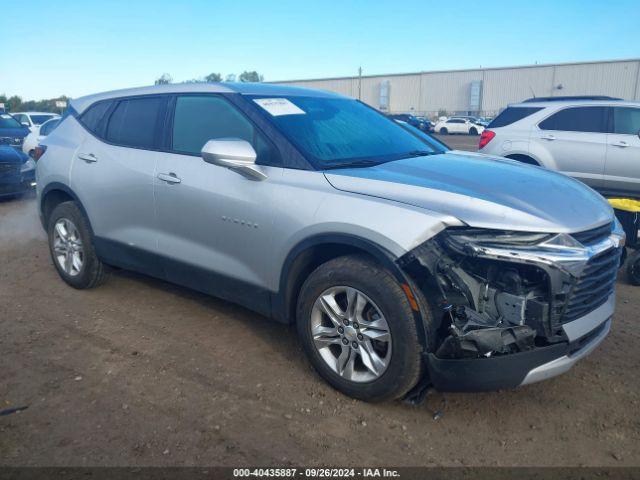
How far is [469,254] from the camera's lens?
104 inches

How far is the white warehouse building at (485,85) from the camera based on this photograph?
51156 millimetres

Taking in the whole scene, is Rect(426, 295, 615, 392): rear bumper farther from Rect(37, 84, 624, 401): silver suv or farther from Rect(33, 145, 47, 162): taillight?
Rect(33, 145, 47, 162): taillight

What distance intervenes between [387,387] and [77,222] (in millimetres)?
3297

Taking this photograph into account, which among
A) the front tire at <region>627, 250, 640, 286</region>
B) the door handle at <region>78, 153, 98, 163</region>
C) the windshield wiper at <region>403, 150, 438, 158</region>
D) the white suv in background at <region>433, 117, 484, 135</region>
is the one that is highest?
the windshield wiper at <region>403, 150, 438, 158</region>

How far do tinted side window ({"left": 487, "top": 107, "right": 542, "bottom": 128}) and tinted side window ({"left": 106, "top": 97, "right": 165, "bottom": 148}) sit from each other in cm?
660

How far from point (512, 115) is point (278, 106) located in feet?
21.7

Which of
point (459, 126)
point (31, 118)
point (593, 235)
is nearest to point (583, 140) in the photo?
→ point (593, 235)

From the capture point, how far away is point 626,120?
8266 mm

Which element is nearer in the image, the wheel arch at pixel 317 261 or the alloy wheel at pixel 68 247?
the wheel arch at pixel 317 261

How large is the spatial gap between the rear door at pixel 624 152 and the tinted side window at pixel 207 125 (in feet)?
22.3

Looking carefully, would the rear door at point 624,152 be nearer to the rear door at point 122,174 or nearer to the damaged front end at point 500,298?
the damaged front end at point 500,298

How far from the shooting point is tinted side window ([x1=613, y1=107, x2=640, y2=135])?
820cm

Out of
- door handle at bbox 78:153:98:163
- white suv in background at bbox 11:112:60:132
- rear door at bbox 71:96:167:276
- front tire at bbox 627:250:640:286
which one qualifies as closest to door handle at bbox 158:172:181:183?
rear door at bbox 71:96:167:276

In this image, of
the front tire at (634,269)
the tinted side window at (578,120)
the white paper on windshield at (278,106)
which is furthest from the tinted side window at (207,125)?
the tinted side window at (578,120)
